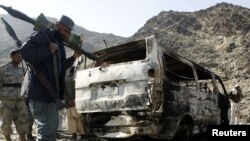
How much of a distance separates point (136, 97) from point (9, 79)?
3.32 meters

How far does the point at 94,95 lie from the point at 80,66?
3.21 feet

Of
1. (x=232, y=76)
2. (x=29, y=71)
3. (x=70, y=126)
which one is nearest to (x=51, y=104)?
(x=29, y=71)

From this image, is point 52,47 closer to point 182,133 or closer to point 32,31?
point 182,133

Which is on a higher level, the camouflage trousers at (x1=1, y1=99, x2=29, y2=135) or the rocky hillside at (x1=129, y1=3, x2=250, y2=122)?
the rocky hillside at (x1=129, y1=3, x2=250, y2=122)

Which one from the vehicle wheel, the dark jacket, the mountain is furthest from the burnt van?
the mountain

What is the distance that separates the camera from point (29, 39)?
4.63 m

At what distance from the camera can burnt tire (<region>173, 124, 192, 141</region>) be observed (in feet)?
23.8

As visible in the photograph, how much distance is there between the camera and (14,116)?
867cm

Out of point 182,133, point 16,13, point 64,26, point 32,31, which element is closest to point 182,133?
point 182,133

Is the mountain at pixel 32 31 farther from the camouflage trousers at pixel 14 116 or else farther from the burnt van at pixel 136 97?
the burnt van at pixel 136 97

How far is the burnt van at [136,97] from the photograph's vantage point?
6.59 metres

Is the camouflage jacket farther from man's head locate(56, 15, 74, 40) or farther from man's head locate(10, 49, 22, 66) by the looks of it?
man's head locate(56, 15, 74, 40)

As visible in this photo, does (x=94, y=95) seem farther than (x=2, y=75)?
No

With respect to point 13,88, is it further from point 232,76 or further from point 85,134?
point 232,76
